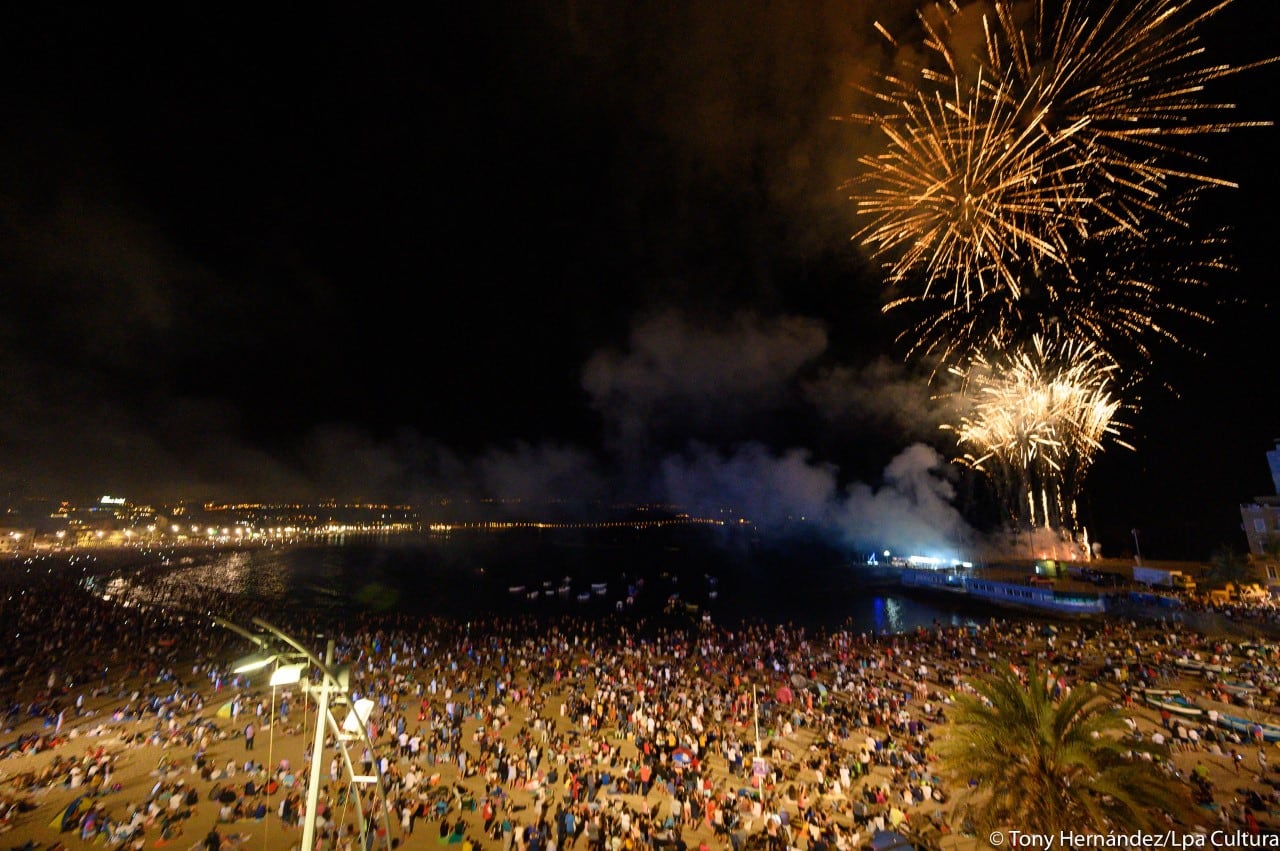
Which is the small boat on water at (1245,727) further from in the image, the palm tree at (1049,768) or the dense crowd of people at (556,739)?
the palm tree at (1049,768)

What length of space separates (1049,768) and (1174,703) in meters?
17.9

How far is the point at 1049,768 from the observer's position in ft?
33.0

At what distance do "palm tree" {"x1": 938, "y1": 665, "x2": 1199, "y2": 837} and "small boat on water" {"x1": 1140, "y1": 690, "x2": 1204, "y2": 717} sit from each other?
1482 centimetres

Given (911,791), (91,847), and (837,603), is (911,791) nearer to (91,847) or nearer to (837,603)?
(91,847)

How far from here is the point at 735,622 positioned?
5500cm

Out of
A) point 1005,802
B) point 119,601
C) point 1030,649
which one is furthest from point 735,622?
point 119,601

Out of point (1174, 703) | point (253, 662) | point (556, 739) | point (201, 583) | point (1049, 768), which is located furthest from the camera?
point (201, 583)

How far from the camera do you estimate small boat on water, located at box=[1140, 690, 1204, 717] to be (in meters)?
20.3

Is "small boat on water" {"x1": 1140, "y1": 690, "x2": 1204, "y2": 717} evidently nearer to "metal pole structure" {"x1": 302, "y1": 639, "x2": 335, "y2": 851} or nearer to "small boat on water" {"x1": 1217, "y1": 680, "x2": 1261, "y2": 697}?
"small boat on water" {"x1": 1217, "y1": 680, "x2": 1261, "y2": 697}

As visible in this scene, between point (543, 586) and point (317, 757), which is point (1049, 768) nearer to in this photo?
point (317, 757)

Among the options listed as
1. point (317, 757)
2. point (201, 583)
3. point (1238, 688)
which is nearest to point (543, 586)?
point (201, 583)

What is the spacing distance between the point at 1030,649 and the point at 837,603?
3292 cm

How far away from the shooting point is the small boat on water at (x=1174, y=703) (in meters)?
20.3

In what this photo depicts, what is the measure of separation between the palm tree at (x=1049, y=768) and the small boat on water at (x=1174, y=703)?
14817 millimetres
